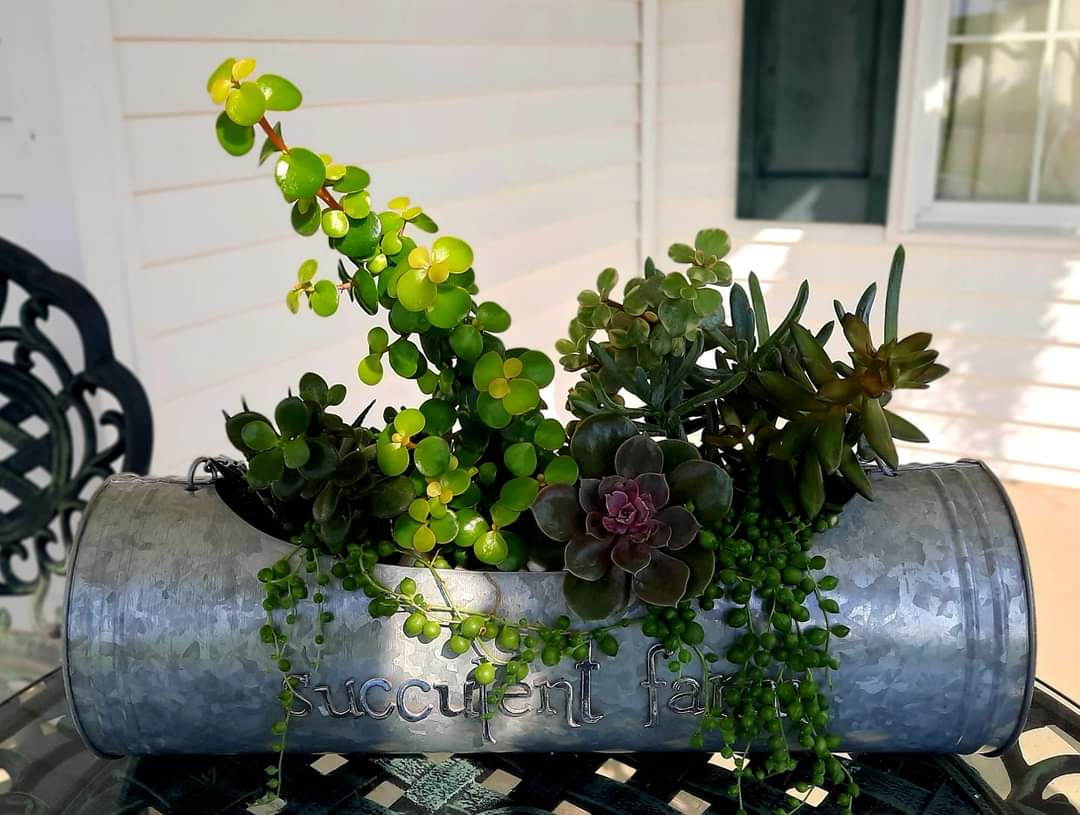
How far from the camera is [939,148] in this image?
2863mm

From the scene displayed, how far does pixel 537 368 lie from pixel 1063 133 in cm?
271

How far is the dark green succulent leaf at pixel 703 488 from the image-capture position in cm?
59

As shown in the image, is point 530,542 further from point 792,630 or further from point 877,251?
point 877,251

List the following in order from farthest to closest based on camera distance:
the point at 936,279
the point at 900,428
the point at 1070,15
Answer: the point at 936,279
the point at 1070,15
the point at 900,428

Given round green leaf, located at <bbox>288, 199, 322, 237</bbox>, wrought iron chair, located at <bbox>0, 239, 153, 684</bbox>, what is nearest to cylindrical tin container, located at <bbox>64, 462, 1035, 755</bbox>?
round green leaf, located at <bbox>288, 199, 322, 237</bbox>

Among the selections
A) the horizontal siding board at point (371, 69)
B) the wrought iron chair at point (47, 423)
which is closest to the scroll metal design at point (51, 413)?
the wrought iron chair at point (47, 423)

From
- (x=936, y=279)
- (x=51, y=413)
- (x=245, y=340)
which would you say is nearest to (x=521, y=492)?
(x=51, y=413)

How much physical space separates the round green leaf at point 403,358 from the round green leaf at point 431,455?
0.15 feet

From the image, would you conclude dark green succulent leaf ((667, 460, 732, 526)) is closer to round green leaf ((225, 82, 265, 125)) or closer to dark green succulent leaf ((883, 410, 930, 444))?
dark green succulent leaf ((883, 410, 930, 444))

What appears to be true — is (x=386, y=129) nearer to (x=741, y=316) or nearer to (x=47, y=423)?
(x=47, y=423)

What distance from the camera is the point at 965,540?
63cm

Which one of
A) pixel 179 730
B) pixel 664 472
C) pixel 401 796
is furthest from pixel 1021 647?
pixel 179 730

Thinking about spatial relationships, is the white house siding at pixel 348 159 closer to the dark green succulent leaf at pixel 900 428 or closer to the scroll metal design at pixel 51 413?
the scroll metal design at pixel 51 413

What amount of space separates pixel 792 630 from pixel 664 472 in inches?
5.1
